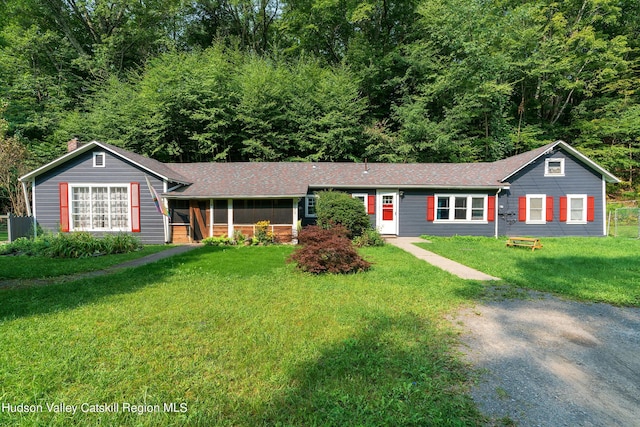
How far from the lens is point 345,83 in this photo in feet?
72.3

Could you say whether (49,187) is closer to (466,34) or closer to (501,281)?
(501,281)

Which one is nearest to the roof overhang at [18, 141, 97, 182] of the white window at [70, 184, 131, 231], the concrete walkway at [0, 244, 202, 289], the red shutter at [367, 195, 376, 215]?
the white window at [70, 184, 131, 231]

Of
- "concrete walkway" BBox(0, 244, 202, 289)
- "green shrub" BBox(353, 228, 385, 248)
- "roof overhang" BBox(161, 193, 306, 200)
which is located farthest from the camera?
"roof overhang" BBox(161, 193, 306, 200)

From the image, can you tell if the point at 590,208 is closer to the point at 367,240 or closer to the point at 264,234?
the point at 367,240

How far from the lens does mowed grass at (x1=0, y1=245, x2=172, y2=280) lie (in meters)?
7.34

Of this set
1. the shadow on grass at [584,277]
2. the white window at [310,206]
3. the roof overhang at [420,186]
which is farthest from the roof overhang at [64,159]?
the shadow on grass at [584,277]

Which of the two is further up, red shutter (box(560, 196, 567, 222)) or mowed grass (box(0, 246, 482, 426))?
red shutter (box(560, 196, 567, 222))

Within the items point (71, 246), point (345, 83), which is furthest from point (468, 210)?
point (71, 246)

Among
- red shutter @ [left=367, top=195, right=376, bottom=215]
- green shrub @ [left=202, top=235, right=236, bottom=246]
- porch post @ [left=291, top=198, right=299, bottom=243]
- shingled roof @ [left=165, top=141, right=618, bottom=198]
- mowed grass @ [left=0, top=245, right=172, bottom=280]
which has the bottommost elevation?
mowed grass @ [left=0, top=245, right=172, bottom=280]

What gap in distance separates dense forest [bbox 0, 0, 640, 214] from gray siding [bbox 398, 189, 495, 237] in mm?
6869

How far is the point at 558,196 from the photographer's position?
1523 cm

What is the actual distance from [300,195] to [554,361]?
10250 mm

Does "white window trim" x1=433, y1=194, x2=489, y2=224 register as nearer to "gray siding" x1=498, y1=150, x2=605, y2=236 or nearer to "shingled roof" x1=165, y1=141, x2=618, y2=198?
"shingled roof" x1=165, y1=141, x2=618, y2=198

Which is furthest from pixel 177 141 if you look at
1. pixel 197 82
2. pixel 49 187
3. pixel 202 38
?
pixel 202 38
